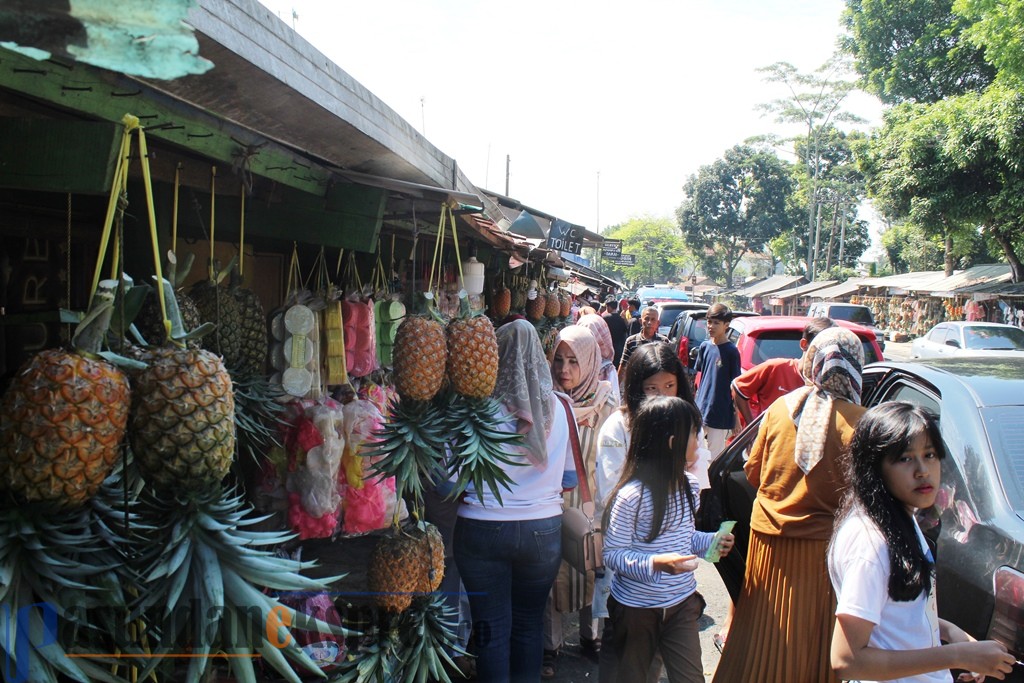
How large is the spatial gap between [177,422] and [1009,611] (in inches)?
111

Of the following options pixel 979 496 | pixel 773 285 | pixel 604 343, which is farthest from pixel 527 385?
pixel 773 285

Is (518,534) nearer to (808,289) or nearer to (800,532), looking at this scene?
(800,532)

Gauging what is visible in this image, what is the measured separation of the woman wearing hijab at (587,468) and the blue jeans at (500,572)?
771 mm

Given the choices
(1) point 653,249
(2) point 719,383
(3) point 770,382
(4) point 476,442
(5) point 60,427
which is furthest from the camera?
(1) point 653,249

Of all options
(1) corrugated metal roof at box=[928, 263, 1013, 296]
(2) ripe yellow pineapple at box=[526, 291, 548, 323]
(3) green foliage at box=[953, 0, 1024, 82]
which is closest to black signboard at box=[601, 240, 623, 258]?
(3) green foliage at box=[953, 0, 1024, 82]

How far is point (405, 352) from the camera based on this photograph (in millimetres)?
2625

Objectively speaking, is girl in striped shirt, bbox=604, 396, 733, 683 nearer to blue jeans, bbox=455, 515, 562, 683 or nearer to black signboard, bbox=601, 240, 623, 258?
blue jeans, bbox=455, 515, 562, 683

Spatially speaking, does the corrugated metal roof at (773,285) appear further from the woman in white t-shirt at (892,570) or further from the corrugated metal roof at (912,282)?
the woman in white t-shirt at (892,570)

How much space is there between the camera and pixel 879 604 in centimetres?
223

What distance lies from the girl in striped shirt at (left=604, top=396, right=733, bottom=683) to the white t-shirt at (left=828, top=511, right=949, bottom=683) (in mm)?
762

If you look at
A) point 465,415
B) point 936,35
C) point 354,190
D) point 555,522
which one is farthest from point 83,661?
point 936,35

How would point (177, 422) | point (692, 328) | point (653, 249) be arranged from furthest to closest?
point (653, 249)
point (692, 328)
point (177, 422)

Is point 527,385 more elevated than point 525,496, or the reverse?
point 527,385

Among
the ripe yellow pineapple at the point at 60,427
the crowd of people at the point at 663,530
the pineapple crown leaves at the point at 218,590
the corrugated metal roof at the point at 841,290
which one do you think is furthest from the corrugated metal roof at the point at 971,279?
the ripe yellow pineapple at the point at 60,427
